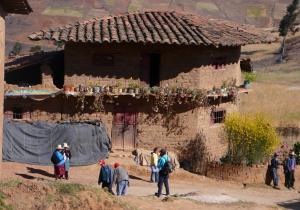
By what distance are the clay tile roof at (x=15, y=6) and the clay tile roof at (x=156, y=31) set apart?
4414 millimetres

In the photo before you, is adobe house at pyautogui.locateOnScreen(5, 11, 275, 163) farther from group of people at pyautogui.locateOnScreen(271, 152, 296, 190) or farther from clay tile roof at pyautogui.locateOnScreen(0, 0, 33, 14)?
clay tile roof at pyautogui.locateOnScreen(0, 0, 33, 14)

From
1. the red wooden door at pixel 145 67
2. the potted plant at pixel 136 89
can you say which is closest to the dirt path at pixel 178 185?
the potted plant at pixel 136 89

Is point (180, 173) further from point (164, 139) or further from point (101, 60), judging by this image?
point (101, 60)

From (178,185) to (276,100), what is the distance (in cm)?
1773

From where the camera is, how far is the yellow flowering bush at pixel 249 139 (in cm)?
1756

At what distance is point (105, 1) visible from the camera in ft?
252

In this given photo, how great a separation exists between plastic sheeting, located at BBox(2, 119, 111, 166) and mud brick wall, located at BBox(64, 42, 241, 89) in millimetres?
2367

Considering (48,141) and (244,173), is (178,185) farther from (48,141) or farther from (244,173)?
(48,141)

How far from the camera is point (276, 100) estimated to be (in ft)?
103

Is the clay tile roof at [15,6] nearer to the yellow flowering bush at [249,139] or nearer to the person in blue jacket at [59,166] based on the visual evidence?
the person in blue jacket at [59,166]

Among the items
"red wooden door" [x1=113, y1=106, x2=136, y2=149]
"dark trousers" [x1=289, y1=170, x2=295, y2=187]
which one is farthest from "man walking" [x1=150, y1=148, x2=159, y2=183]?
"dark trousers" [x1=289, y1=170, x2=295, y2=187]

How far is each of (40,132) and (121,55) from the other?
4952 millimetres

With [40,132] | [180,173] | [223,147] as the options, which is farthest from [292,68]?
[40,132]

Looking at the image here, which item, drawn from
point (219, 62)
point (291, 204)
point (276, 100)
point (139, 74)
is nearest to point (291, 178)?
point (291, 204)
